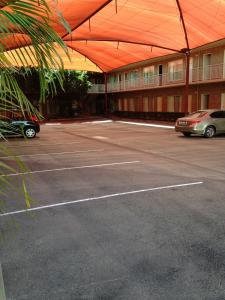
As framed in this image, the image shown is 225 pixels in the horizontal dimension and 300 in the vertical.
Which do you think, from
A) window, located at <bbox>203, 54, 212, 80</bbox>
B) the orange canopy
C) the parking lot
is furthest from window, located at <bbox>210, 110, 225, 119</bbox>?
window, located at <bbox>203, 54, 212, 80</bbox>

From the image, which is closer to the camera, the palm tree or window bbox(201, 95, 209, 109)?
the palm tree

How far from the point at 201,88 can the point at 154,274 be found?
1058 inches

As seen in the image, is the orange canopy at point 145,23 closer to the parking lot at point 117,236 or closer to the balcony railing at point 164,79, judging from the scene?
the balcony railing at point 164,79

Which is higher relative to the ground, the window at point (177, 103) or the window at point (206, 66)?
the window at point (206, 66)

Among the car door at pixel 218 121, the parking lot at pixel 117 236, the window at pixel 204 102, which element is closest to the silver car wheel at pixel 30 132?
the car door at pixel 218 121

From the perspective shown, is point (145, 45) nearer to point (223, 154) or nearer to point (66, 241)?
point (223, 154)

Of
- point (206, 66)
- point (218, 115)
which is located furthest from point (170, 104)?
point (218, 115)

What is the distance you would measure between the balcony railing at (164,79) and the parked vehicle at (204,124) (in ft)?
26.9

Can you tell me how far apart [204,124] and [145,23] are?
6.96 metres

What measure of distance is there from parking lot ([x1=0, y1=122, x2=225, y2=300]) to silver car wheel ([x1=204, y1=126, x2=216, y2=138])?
886 cm

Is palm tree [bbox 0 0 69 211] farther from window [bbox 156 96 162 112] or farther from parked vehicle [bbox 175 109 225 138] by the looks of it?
window [bbox 156 96 162 112]

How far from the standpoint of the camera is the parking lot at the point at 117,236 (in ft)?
10.9

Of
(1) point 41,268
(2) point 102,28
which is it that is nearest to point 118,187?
(1) point 41,268

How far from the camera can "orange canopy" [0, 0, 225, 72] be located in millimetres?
15719
